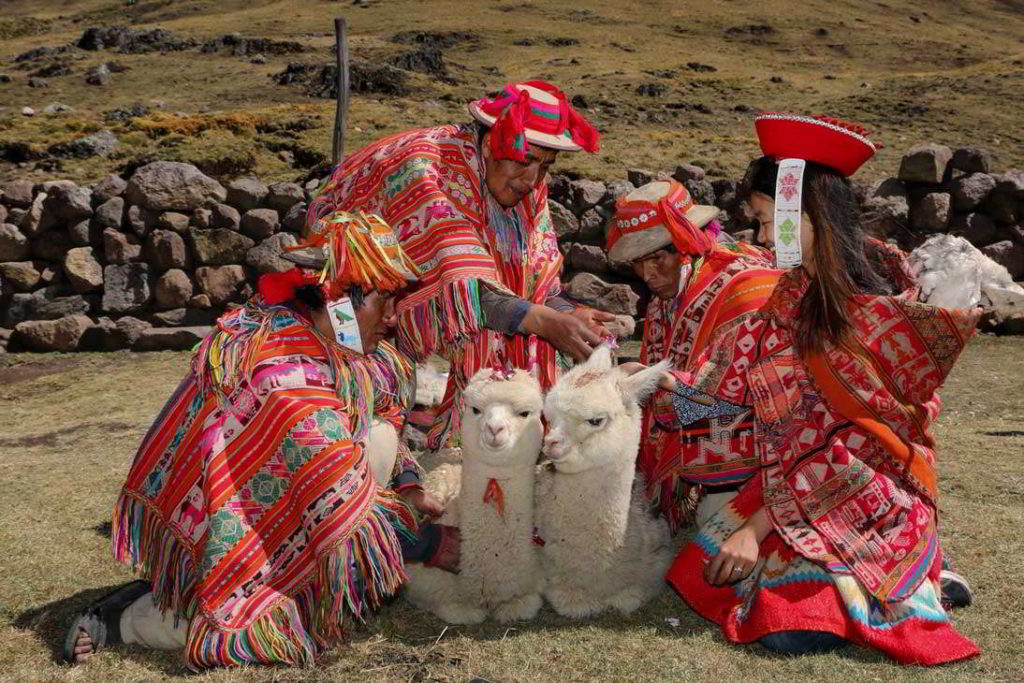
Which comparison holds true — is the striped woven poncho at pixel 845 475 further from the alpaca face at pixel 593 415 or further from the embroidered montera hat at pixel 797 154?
the embroidered montera hat at pixel 797 154

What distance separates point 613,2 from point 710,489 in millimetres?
55274

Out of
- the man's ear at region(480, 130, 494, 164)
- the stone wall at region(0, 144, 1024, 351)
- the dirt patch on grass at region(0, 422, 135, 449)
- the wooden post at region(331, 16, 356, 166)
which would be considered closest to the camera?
the man's ear at region(480, 130, 494, 164)

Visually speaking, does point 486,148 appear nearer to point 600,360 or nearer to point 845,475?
point 600,360

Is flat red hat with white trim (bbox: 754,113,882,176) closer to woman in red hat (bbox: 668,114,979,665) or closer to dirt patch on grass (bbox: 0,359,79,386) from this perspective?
woman in red hat (bbox: 668,114,979,665)

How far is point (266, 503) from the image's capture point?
2.90 metres

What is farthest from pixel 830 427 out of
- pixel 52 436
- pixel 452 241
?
pixel 52 436

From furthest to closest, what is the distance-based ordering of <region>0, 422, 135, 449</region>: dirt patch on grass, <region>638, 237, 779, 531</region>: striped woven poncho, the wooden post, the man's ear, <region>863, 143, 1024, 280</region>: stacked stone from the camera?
the wooden post → <region>863, 143, 1024, 280</region>: stacked stone → <region>0, 422, 135, 449</region>: dirt patch on grass → the man's ear → <region>638, 237, 779, 531</region>: striped woven poncho

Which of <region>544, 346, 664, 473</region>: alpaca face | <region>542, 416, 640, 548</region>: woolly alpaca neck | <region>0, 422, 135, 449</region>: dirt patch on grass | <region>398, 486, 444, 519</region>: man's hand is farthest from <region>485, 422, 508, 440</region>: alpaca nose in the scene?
<region>0, 422, 135, 449</region>: dirt patch on grass

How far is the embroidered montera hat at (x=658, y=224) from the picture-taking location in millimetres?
3434

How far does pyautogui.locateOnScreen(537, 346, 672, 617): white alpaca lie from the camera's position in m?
3.04

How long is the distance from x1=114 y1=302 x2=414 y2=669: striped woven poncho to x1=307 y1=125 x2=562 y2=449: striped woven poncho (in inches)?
23.9

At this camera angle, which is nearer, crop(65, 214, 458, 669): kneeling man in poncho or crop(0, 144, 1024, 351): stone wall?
crop(65, 214, 458, 669): kneeling man in poncho

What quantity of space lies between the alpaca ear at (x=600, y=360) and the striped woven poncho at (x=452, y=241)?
518 millimetres

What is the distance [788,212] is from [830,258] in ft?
0.69
